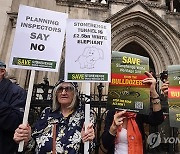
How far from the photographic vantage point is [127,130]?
8.17ft

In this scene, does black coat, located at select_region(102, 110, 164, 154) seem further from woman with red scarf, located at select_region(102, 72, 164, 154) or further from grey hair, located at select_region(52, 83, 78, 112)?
grey hair, located at select_region(52, 83, 78, 112)

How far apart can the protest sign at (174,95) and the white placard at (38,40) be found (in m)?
1.42

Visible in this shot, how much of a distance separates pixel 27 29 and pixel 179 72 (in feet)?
6.40

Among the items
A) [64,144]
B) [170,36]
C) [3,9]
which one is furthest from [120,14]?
[64,144]

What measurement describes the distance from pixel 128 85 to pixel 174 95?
1.93 ft

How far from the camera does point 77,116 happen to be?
8.17ft

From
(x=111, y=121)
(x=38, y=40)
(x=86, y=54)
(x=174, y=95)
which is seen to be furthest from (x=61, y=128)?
(x=174, y=95)

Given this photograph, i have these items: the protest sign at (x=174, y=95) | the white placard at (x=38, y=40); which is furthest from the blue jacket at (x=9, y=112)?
the protest sign at (x=174, y=95)

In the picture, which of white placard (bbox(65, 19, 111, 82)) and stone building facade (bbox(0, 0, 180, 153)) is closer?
white placard (bbox(65, 19, 111, 82))

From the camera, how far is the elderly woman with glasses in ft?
7.52

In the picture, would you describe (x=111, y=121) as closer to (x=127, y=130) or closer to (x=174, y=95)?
(x=127, y=130)

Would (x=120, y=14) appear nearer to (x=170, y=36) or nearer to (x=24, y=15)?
(x=170, y=36)

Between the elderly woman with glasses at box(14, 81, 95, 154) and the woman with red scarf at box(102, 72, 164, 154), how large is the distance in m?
0.26

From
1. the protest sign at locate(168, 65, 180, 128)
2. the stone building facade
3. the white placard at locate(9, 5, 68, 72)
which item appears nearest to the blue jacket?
the white placard at locate(9, 5, 68, 72)
